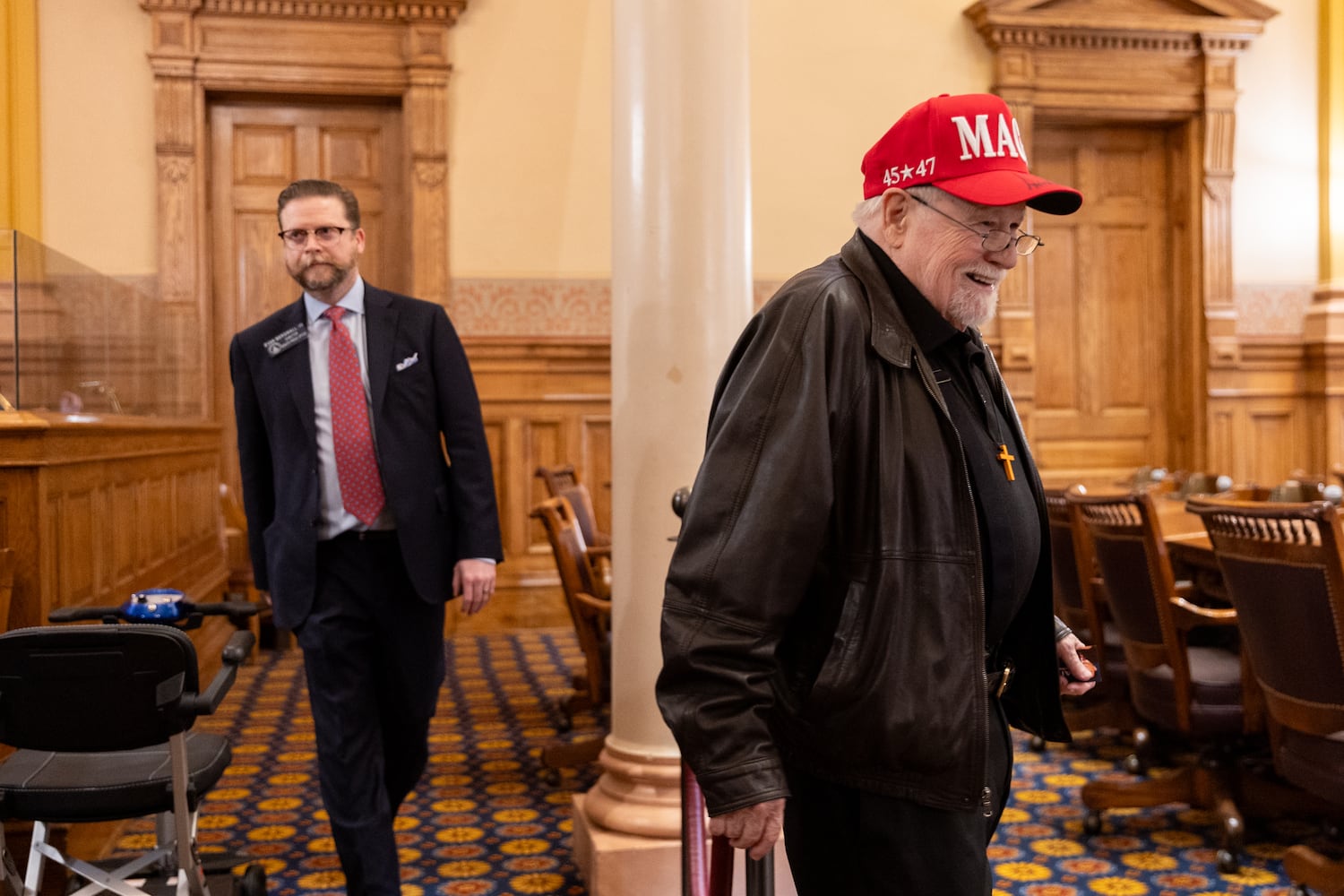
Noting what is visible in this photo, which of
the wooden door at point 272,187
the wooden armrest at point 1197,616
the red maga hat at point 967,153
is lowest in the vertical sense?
the wooden armrest at point 1197,616

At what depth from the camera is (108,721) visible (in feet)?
8.28

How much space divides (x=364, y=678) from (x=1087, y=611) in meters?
2.48

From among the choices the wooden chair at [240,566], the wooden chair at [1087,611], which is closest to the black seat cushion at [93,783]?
the wooden chair at [1087,611]

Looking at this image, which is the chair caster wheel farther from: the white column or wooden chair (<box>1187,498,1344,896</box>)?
wooden chair (<box>1187,498,1344,896</box>)

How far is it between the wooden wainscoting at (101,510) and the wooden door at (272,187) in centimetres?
104

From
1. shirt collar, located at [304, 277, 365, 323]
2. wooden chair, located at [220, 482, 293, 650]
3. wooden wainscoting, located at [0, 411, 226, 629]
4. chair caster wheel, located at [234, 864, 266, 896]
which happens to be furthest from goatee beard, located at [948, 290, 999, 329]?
wooden chair, located at [220, 482, 293, 650]

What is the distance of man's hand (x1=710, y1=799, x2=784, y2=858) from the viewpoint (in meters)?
1.45

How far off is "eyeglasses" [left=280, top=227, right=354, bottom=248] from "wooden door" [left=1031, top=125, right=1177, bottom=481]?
6527 millimetres

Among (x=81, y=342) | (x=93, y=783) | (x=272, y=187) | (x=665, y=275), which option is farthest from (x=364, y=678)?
(x=272, y=187)

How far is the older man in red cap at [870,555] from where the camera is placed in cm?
146

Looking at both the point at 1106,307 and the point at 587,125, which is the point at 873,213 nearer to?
the point at 587,125

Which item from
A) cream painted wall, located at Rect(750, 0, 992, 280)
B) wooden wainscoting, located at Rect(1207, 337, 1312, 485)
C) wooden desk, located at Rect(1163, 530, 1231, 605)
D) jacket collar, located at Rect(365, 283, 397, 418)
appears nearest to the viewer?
jacket collar, located at Rect(365, 283, 397, 418)

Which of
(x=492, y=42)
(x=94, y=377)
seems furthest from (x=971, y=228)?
(x=492, y=42)

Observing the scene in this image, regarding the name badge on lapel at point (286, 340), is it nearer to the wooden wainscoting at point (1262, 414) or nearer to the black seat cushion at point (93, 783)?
the black seat cushion at point (93, 783)
